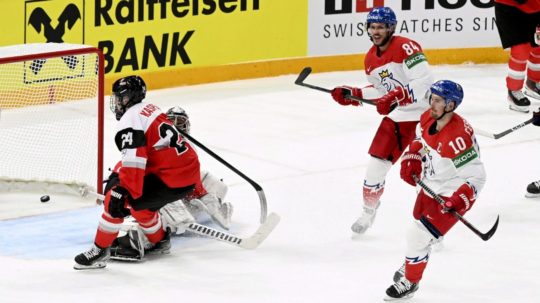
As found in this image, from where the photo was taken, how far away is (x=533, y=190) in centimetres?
791

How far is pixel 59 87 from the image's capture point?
28.6 ft

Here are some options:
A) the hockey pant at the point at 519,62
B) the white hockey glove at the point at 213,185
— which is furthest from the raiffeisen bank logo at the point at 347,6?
the white hockey glove at the point at 213,185

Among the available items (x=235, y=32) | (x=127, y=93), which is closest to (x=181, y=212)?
(x=127, y=93)

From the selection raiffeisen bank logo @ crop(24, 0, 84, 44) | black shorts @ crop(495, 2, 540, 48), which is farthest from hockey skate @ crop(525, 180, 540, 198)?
raiffeisen bank logo @ crop(24, 0, 84, 44)

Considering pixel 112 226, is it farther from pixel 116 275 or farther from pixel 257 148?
pixel 257 148

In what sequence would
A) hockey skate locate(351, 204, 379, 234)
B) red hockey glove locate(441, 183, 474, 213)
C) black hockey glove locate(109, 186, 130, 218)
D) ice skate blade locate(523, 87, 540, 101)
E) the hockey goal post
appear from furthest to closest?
ice skate blade locate(523, 87, 540, 101) → the hockey goal post → hockey skate locate(351, 204, 379, 234) → black hockey glove locate(109, 186, 130, 218) → red hockey glove locate(441, 183, 474, 213)

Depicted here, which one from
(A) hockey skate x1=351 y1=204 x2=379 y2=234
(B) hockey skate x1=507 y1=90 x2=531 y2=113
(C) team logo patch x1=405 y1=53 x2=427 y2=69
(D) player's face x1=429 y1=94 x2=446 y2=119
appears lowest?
(B) hockey skate x1=507 y1=90 x2=531 y2=113

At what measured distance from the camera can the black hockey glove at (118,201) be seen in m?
6.34

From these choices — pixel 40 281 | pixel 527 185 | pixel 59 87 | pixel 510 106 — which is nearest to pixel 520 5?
pixel 510 106

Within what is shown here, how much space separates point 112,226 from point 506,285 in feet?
5.98

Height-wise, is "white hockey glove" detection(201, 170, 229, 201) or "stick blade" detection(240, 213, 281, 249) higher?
"white hockey glove" detection(201, 170, 229, 201)

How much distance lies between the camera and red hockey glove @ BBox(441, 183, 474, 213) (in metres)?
5.92

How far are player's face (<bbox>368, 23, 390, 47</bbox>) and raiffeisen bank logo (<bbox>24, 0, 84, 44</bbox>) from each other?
3.11 metres

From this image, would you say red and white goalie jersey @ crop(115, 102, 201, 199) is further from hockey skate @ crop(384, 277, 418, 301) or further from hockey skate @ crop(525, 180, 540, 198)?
hockey skate @ crop(525, 180, 540, 198)
